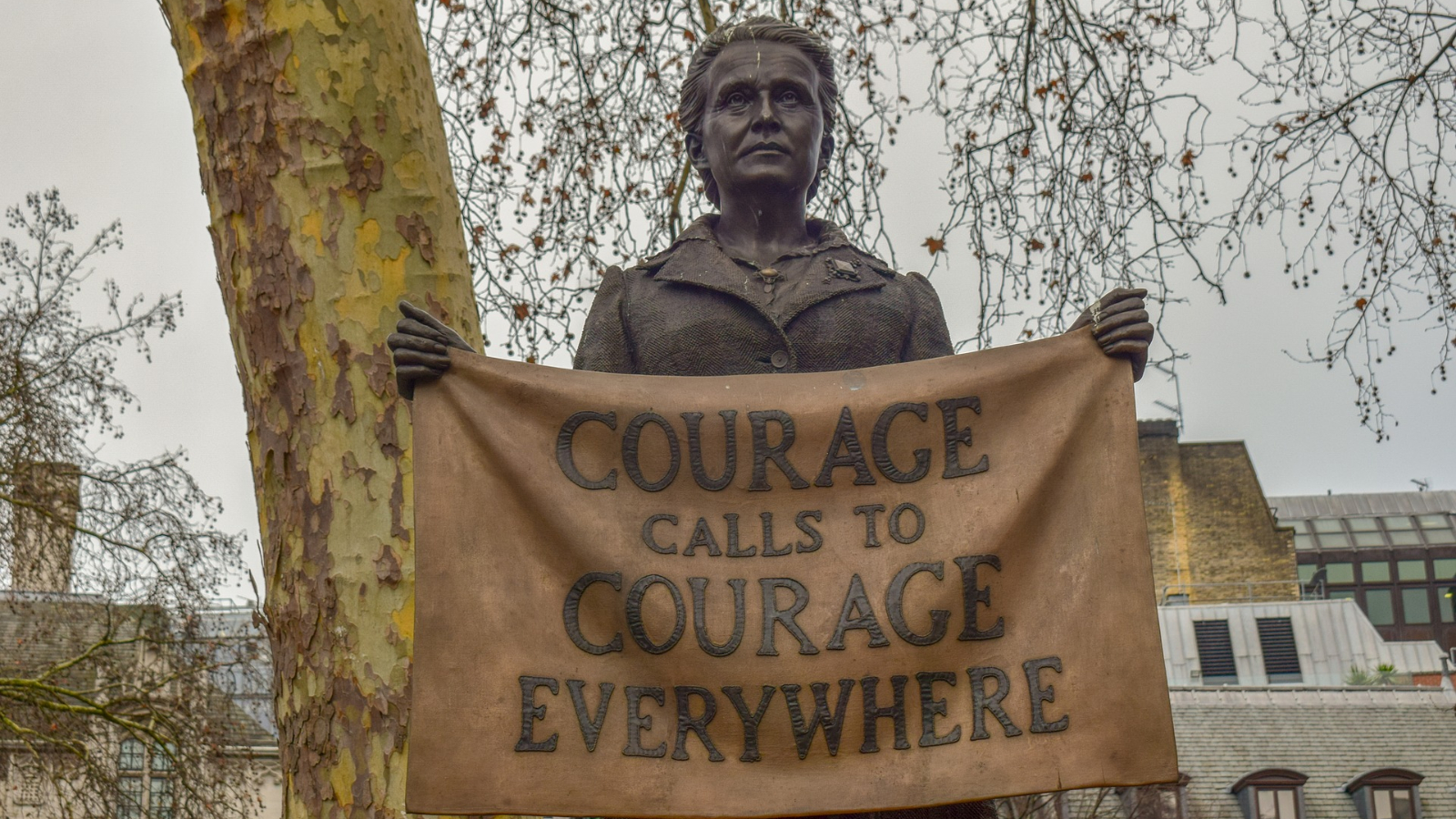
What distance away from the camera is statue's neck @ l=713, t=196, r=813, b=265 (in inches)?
156

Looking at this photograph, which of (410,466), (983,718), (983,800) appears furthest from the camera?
(410,466)

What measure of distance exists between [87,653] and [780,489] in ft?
32.6

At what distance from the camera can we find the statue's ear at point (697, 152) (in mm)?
4031

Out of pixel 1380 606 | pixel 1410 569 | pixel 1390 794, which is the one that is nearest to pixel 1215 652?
pixel 1390 794

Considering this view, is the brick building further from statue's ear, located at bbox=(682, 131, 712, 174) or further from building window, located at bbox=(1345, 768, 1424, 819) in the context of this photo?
statue's ear, located at bbox=(682, 131, 712, 174)

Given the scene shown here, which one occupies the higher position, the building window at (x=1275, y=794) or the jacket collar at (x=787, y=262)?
the jacket collar at (x=787, y=262)

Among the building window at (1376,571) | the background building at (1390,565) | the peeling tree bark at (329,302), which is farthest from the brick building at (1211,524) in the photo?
the peeling tree bark at (329,302)

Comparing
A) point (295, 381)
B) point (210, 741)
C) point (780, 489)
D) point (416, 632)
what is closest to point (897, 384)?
point (780, 489)

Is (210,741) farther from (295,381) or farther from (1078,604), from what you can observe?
(1078,604)

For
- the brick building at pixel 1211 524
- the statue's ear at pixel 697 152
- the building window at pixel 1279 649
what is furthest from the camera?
the brick building at pixel 1211 524

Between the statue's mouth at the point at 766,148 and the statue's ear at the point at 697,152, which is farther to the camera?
the statue's ear at the point at 697,152

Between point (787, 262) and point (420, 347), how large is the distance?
947 mm

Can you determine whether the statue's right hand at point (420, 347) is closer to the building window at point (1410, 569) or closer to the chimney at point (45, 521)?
the chimney at point (45, 521)

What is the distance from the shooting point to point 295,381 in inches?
193
